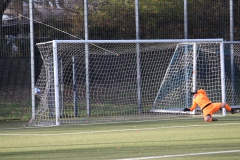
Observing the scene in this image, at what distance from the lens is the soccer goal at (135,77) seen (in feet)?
60.6

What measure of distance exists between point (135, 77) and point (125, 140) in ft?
25.0

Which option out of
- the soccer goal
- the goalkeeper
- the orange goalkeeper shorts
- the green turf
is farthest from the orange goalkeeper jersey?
→ the soccer goal

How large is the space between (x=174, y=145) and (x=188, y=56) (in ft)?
28.6

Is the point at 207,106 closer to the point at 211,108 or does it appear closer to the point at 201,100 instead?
the point at 211,108

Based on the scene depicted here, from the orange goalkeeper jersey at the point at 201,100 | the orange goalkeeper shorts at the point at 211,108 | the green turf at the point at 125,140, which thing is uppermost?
the orange goalkeeper jersey at the point at 201,100

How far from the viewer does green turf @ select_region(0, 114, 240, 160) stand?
388 inches

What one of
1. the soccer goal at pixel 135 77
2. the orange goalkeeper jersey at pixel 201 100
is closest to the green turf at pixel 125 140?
the orange goalkeeper jersey at pixel 201 100

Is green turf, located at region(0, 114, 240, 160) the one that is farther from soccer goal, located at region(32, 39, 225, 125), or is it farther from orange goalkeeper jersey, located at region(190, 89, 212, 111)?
soccer goal, located at region(32, 39, 225, 125)

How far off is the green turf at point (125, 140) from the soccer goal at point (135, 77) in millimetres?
2250

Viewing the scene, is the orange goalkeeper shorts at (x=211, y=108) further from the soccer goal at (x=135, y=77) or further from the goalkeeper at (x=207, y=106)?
the soccer goal at (x=135, y=77)

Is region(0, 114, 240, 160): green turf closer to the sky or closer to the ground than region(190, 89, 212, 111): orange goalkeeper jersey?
closer to the ground

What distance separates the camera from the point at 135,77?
19469 mm

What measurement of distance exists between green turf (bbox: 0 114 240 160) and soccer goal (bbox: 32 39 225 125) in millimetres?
2250

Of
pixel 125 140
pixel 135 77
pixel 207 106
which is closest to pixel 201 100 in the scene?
pixel 207 106
